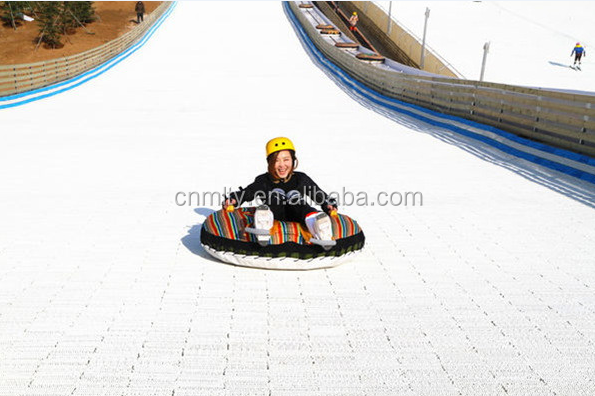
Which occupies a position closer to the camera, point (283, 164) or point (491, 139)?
point (283, 164)

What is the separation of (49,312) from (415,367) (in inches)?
Result: 104

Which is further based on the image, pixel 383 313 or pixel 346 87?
pixel 346 87

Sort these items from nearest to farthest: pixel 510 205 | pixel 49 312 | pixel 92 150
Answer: pixel 49 312
pixel 510 205
pixel 92 150

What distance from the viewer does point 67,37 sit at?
47906mm

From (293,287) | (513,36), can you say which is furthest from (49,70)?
(513,36)

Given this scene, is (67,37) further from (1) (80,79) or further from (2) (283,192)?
(2) (283,192)

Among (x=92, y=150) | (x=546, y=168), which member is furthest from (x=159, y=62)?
(x=546, y=168)

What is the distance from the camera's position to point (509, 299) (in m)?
4.48

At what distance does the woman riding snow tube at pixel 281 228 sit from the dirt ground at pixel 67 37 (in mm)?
41841

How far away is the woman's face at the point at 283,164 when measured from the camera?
16.3 ft

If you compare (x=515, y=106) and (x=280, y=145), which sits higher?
(x=515, y=106)

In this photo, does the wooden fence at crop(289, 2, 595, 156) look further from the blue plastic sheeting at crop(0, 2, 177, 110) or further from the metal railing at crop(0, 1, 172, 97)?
the metal railing at crop(0, 1, 172, 97)

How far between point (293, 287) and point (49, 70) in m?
18.3

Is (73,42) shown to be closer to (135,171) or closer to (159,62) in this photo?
(159,62)
